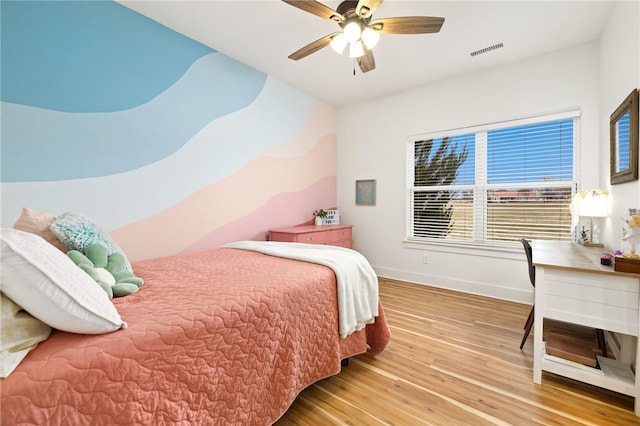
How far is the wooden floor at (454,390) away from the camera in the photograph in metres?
1.49

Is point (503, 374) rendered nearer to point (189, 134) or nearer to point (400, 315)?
point (400, 315)

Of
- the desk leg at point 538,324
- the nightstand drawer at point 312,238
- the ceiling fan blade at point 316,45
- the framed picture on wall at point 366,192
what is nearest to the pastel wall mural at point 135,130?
the nightstand drawer at point 312,238

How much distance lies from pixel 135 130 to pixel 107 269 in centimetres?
143

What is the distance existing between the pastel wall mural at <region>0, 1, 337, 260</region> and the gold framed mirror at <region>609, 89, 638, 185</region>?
3217mm

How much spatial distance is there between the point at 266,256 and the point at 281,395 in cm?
103

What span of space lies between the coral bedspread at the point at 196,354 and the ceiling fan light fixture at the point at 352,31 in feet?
5.55

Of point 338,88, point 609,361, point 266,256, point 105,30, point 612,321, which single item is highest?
point 338,88

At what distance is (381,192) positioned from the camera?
4.25m

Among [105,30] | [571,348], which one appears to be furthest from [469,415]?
[105,30]

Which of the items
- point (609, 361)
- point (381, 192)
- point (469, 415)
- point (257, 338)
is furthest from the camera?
point (381, 192)

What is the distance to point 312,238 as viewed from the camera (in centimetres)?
357

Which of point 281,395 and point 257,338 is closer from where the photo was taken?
point 257,338

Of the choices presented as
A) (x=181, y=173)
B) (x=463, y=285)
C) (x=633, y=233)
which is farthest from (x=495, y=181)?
(x=181, y=173)

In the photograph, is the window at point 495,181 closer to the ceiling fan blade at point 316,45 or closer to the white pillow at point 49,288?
the ceiling fan blade at point 316,45
